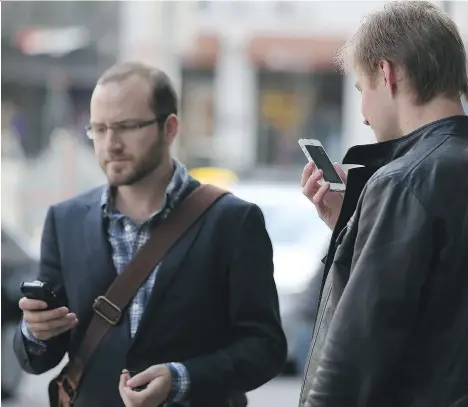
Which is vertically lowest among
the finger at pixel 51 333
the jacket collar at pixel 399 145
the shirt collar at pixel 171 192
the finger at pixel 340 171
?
the finger at pixel 51 333

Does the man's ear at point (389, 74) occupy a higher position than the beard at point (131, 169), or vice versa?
the man's ear at point (389, 74)

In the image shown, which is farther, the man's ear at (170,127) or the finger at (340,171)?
the man's ear at (170,127)

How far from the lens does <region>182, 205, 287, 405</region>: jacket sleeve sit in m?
2.58

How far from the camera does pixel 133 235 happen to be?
2.72 m

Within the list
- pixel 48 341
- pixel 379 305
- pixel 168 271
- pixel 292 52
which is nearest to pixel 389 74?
pixel 379 305

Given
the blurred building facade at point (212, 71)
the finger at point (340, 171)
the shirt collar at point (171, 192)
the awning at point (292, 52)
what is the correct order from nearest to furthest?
the finger at point (340, 171), the shirt collar at point (171, 192), the blurred building facade at point (212, 71), the awning at point (292, 52)

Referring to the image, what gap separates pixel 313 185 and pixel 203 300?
516 mm

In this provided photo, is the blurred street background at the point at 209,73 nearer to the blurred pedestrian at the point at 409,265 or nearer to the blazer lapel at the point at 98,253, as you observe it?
the blazer lapel at the point at 98,253

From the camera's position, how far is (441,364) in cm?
183

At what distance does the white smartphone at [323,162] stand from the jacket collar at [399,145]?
21cm

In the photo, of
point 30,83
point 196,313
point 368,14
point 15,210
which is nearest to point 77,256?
point 196,313

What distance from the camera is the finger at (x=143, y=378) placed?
2.41 metres

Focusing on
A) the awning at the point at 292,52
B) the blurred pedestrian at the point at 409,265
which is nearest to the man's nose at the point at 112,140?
the blurred pedestrian at the point at 409,265

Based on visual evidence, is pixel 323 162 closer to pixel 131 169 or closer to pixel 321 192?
pixel 321 192
